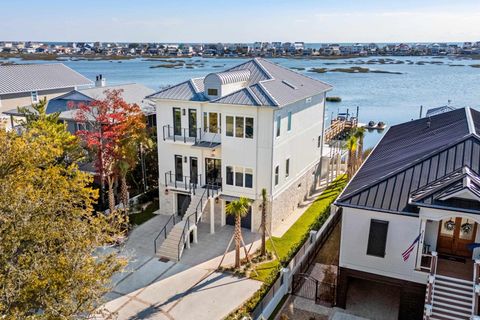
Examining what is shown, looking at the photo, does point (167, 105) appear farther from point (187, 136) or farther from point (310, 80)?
point (310, 80)

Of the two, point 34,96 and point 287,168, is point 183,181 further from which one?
point 34,96

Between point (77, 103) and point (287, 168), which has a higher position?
point (77, 103)

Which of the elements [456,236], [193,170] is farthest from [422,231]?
[193,170]

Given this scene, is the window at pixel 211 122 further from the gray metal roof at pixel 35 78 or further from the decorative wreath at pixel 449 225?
the gray metal roof at pixel 35 78

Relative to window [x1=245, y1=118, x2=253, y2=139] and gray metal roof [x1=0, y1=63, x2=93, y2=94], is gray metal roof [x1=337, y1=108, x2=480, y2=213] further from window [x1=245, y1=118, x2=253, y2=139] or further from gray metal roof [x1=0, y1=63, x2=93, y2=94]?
gray metal roof [x1=0, y1=63, x2=93, y2=94]

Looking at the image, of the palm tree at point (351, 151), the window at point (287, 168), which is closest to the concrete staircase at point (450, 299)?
the window at point (287, 168)

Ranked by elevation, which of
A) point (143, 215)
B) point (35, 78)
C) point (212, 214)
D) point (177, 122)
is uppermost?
point (35, 78)
